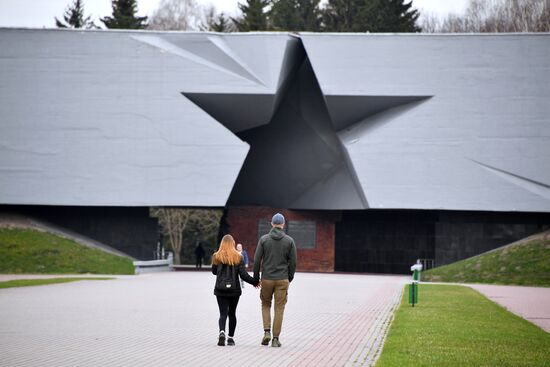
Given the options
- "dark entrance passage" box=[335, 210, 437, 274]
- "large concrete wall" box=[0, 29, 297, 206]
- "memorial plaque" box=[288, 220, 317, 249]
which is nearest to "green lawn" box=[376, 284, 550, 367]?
"large concrete wall" box=[0, 29, 297, 206]

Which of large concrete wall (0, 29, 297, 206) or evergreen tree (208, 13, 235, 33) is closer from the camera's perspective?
large concrete wall (0, 29, 297, 206)

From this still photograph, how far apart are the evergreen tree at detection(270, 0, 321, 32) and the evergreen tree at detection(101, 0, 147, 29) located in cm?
982

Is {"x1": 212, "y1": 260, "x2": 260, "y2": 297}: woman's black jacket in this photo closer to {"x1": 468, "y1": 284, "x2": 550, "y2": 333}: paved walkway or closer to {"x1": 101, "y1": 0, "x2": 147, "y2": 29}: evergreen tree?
{"x1": 468, "y1": 284, "x2": 550, "y2": 333}: paved walkway

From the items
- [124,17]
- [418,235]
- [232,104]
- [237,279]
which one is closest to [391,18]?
[124,17]

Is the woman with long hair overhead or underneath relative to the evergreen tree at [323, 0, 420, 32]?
underneath

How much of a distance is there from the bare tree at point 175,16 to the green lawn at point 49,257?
38271 mm

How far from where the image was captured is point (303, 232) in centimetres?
4641

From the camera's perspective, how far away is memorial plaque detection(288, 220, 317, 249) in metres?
46.2

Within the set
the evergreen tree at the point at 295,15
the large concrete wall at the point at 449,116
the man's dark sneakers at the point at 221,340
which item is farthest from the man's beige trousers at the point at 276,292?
the evergreen tree at the point at 295,15

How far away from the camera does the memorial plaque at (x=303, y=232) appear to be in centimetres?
4625

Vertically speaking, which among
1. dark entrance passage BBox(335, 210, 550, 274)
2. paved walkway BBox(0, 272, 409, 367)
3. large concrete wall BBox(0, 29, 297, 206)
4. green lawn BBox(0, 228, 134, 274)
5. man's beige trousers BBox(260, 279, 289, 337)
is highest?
large concrete wall BBox(0, 29, 297, 206)

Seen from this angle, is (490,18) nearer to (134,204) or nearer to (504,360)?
(134,204)

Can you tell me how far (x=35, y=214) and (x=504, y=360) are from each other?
3544 cm

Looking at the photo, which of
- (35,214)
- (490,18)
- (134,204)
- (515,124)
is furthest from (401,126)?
(490,18)
